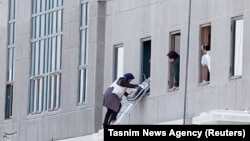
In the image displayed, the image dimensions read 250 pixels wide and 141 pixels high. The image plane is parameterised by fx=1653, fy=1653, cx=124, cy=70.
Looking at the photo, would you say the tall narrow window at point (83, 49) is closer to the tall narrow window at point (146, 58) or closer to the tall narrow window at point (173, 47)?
the tall narrow window at point (146, 58)

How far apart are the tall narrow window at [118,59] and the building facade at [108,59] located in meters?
0.03

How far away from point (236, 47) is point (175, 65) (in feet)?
13.0

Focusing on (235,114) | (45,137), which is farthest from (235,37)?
(45,137)

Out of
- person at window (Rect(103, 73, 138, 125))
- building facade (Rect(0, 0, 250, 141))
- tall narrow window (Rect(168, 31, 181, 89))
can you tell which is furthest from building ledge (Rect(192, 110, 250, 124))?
person at window (Rect(103, 73, 138, 125))

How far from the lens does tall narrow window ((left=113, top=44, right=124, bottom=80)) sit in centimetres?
5606

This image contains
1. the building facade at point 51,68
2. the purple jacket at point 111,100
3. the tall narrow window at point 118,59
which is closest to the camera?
the purple jacket at point 111,100

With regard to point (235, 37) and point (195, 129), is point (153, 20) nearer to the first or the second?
point (235, 37)

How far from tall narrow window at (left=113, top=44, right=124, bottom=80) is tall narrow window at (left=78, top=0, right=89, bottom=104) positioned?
181cm

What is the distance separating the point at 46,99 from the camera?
201 ft

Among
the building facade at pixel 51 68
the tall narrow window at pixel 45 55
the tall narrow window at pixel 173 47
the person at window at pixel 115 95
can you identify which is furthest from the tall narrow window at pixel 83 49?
the tall narrow window at pixel 173 47

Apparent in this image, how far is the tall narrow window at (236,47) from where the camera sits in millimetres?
48219

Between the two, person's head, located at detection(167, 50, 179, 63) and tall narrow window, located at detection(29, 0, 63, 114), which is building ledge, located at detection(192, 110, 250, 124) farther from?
tall narrow window, located at detection(29, 0, 63, 114)

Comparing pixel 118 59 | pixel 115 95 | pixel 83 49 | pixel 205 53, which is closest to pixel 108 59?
pixel 118 59
